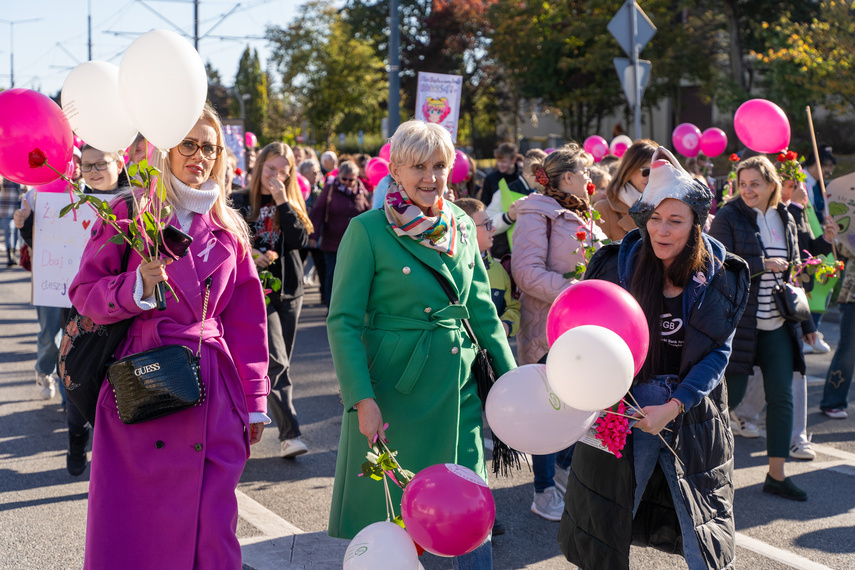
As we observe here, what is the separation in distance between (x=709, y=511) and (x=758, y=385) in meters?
3.51

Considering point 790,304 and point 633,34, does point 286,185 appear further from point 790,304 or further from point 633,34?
point 633,34

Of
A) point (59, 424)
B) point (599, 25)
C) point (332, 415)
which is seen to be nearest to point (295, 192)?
point (332, 415)

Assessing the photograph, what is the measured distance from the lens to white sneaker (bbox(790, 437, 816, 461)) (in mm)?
5660

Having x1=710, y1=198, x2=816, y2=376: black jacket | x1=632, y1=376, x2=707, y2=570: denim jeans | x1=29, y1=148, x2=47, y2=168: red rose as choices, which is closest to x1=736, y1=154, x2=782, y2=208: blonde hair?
x1=710, y1=198, x2=816, y2=376: black jacket

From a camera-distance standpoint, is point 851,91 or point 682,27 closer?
point 851,91

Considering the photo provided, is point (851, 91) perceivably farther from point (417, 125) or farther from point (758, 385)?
point (417, 125)

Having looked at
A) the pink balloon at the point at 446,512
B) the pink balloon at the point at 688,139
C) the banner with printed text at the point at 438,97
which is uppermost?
the banner with printed text at the point at 438,97

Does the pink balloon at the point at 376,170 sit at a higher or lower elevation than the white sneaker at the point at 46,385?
higher

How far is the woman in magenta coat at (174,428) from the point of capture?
2785mm

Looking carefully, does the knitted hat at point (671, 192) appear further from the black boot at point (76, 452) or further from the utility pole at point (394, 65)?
the utility pole at point (394, 65)

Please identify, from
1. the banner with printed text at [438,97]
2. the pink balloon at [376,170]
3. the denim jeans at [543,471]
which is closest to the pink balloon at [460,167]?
the banner with printed text at [438,97]

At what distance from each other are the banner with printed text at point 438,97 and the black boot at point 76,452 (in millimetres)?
6346

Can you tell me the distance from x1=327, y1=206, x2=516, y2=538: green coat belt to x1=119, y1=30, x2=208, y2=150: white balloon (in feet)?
2.47

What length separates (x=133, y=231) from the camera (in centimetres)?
267
